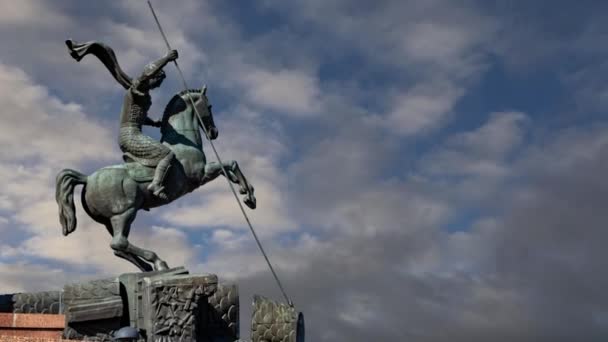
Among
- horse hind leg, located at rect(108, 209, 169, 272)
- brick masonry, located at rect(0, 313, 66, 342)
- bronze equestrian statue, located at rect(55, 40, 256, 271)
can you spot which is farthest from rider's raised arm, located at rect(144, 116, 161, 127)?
brick masonry, located at rect(0, 313, 66, 342)

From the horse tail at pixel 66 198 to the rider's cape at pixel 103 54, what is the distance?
2.06 metres

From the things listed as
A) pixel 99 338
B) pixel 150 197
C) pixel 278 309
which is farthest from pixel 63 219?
pixel 278 309

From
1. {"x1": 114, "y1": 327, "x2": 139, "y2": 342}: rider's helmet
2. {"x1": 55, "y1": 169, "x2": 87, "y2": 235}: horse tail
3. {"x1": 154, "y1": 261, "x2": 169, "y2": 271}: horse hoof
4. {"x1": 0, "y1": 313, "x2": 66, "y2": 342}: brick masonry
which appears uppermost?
{"x1": 55, "y1": 169, "x2": 87, "y2": 235}: horse tail

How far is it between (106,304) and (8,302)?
2739mm

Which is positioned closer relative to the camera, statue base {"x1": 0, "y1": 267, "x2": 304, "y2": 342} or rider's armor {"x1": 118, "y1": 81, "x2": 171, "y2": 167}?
statue base {"x1": 0, "y1": 267, "x2": 304, "y2": 342}

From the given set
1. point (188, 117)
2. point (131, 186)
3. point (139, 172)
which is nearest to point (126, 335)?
point (131, 186)

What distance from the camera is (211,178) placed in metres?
16.3

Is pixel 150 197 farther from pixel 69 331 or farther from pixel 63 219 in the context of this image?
pixel 69 331

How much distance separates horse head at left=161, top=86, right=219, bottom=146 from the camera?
1645cm

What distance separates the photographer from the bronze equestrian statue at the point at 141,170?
15367 millimetres

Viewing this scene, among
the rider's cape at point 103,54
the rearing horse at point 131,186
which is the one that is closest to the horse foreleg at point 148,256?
the rearing horse at point 131,186

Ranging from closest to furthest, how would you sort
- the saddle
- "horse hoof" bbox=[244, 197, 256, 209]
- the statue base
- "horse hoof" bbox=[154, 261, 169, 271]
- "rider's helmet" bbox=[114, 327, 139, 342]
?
1. "rider's helmet" bbox=[114, 327, 139, 342]
2. the statue base
3. "horse hoof" bbox=[154, 261, 169, 271]
4. the saddle
5. "horse hoof" bbox=[244, 197, 256, 209]

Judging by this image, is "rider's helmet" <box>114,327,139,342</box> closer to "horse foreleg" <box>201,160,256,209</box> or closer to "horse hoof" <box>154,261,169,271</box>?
"horse hoof" <box>154,261,169,271</box>

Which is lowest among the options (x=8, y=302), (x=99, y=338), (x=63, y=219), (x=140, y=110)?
(x=99, y=338)
